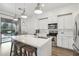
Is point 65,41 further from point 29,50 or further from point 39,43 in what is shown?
point 29,50

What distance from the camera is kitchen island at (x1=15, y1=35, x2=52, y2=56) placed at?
1.65m

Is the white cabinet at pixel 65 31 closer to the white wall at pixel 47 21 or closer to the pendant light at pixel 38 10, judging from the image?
the white wall at pixel 47 21

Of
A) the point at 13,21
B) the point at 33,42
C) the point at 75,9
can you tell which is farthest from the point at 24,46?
the point at 75,9

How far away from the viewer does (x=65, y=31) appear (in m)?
1.83

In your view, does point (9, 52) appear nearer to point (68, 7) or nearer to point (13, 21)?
point (13, 21)

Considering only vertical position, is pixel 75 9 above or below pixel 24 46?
above

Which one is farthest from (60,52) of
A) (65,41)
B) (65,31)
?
(65,31)

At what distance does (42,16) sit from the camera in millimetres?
1791

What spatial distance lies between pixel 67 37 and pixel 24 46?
1129 millimetres

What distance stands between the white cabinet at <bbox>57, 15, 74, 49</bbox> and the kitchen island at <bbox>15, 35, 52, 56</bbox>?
0.30 meters

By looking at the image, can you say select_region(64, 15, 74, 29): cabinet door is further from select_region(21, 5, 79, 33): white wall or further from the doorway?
the doorway

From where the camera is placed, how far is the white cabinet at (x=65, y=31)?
1687 millimetres

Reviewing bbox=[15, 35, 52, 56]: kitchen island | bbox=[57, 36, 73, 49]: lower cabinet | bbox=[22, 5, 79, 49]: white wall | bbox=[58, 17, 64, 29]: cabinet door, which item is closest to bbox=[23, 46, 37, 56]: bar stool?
bbox=[15, 35, 52, 56]: kitchen island

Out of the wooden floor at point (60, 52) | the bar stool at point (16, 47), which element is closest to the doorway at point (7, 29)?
the bar stool at point (16, 47)
